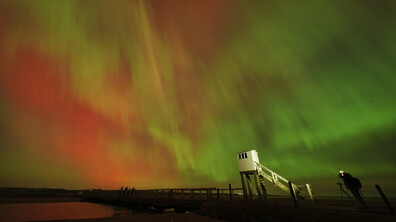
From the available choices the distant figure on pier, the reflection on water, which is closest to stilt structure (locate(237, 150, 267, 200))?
the distant figure on pier

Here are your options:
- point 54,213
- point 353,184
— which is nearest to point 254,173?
point 353,184

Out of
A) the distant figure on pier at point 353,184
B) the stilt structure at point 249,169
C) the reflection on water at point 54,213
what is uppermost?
the stilt structure at point 249,169

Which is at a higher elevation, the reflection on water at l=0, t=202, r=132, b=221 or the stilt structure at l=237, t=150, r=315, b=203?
the stilt structure at l=237, t=150, r=315, b=203

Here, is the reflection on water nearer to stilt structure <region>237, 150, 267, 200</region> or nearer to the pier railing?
the pier railing

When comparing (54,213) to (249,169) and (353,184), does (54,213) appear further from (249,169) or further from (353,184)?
(353,184)

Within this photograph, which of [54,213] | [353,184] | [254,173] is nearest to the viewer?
[353,184]

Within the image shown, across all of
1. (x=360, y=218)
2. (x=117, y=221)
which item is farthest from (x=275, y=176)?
(x=117, y=221)

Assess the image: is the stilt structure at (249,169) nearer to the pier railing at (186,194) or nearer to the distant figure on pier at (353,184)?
the pier railing at (186,194)

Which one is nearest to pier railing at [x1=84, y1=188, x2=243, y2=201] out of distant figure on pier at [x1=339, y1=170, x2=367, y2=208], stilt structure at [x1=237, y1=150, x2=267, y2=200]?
stilt structure at [x1=237, y1=150, x2=267, y2=200]

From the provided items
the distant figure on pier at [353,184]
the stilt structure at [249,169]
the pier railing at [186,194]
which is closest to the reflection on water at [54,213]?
the pier railing at [186,194]

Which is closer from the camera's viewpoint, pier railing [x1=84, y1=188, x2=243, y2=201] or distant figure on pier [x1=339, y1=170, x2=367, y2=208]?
distant figure on pier [x1=339, y1=170, x2=367, y2=208]

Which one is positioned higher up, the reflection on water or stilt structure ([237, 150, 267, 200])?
stilt structure ([237, 150, 267, 200])

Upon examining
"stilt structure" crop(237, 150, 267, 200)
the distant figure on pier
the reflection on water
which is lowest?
the reflection on water

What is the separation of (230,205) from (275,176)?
1159cm
